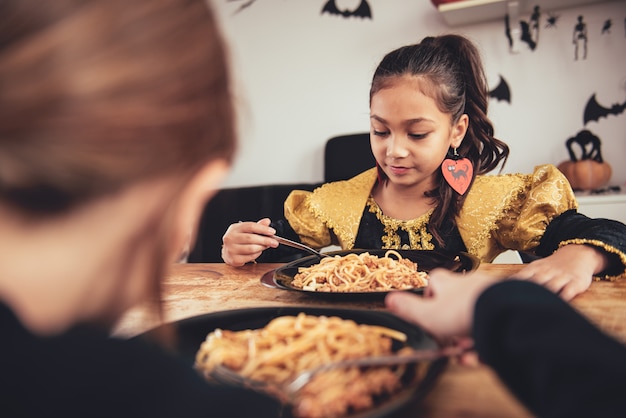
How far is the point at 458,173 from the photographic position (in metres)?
1.55

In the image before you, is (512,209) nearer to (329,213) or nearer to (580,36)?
(329,213)

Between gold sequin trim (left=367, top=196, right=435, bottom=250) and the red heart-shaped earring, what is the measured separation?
5.3 inches

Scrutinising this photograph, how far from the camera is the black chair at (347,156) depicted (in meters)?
2.67

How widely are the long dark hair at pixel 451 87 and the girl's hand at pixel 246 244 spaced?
1.97 ft

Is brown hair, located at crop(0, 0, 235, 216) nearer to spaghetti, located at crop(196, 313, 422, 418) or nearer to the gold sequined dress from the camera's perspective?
spaghetti, located at crop(196, 313, 422, 418)

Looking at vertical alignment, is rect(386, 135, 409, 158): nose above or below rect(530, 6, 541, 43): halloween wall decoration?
below

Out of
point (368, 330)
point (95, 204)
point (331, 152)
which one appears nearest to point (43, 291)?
point (95, 204)

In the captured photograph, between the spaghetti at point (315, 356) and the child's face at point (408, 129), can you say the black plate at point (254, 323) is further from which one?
the child's face at point (408, 129)

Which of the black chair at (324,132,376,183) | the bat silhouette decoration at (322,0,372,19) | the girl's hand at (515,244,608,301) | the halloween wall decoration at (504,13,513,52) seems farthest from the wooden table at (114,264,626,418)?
the bat silhouette decoration at (322,0,372,19)

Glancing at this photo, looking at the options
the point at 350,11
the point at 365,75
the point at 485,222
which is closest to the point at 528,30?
the point at 365,75

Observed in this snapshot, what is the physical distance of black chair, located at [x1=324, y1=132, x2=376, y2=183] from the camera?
2.67m

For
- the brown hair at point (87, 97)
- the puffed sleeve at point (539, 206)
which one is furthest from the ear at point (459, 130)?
the brown hair at point (87, 97)

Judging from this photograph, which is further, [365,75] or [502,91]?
[365,75]

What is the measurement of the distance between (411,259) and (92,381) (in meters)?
0.99
